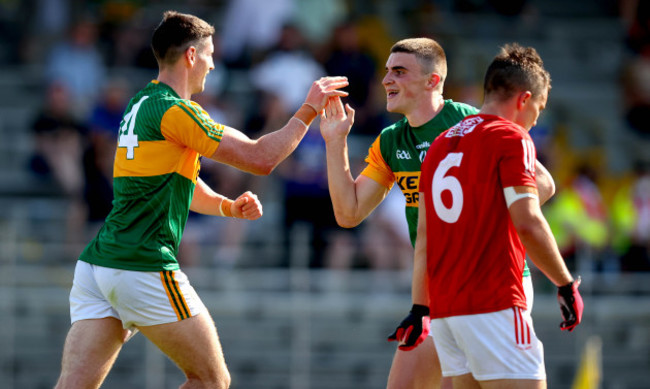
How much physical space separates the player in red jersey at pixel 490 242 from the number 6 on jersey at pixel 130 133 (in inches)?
70.3

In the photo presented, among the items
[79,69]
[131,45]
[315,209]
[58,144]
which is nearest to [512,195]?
[315,209]

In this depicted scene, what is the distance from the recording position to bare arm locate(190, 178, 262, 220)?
6.63m

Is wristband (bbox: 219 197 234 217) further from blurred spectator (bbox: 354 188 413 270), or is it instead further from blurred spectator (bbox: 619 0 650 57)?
blurred spectator (bbox: 619 0 650 57)

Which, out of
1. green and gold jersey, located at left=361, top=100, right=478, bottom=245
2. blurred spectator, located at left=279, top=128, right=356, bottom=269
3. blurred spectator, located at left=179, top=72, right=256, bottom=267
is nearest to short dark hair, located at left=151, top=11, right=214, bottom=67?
green and gold jersey, located at left=361, top=100, right=478, bottom=245

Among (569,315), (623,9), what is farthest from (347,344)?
(623,9)

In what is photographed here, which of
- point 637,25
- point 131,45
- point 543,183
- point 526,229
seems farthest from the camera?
point 637,25

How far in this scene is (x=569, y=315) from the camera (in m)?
5.45

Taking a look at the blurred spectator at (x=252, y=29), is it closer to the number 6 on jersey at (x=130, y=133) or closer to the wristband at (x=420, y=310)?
the number 6 on jersey at (x=130, y=133)

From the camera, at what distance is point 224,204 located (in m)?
6.85

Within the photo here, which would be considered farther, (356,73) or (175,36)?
→ (356,73)

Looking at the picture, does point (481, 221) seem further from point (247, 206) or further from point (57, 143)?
point (57, 143)

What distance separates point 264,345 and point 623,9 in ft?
33.6

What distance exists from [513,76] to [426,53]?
1.26 m

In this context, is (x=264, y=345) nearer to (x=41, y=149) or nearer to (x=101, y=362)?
(x=41, y=149)
